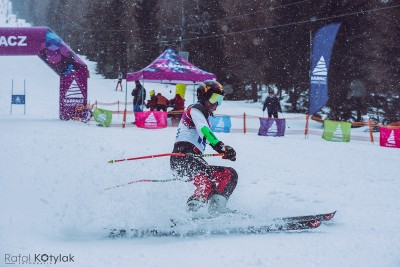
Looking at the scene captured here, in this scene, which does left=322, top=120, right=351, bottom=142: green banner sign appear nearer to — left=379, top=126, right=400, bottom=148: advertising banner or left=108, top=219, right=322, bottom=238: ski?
left=379, top=126, right=400, bottom=148: advertising banner

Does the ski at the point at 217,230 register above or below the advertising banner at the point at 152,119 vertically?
below

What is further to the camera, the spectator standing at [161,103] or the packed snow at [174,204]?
the spectator standing at [161,103]

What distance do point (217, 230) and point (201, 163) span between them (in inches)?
28.5

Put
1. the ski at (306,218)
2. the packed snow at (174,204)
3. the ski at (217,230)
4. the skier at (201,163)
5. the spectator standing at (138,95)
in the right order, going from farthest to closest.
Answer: the spectator standing at (138,95)
the ski at (306,218)
the skier at (201,163)
the ski at (217,230)
the packed snow at (174,204)

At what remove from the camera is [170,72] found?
1961 centimetres

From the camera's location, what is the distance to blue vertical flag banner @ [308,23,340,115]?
17156mm

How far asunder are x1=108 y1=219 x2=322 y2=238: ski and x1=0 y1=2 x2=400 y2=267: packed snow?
100 millimetres

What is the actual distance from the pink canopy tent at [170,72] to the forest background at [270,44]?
763 centimetres

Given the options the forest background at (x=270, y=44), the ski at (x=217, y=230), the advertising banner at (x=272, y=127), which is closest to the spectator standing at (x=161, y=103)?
the advertising banner at (x=272, y=127)

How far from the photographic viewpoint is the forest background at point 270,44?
2341 cm

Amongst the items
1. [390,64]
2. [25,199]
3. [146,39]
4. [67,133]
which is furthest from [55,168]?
[146,39]

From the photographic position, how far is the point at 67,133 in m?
15.4

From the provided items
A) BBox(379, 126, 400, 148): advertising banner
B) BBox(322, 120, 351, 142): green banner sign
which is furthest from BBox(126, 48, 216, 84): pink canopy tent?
BBox(379, 126, 400, 148): advertising banner

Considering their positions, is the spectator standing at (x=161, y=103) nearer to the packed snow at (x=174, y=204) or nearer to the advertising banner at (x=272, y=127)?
the advertising banner at (x=272, y=127)
